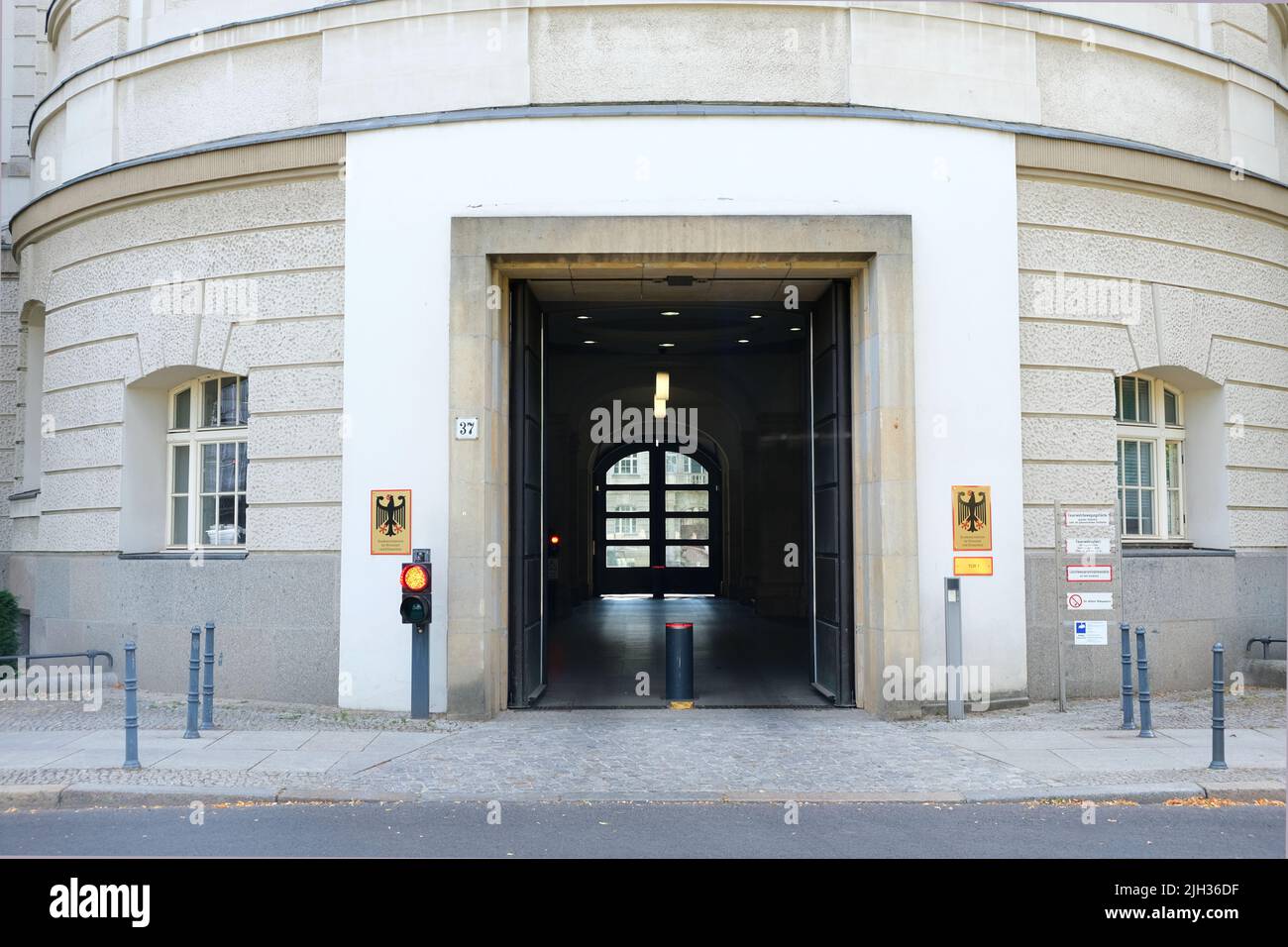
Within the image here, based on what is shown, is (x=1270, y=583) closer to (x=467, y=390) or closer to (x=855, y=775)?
(x=855, y=775)

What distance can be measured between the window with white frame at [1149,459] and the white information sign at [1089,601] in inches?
57.0

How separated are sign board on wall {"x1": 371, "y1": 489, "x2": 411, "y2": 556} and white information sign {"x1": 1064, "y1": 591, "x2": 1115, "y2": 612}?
6.82 metres

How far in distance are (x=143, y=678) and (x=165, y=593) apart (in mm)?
996

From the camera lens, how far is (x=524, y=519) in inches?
472

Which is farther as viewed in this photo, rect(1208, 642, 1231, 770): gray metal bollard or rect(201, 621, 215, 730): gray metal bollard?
rect(201, 621, 215, 730): gray metal bollard

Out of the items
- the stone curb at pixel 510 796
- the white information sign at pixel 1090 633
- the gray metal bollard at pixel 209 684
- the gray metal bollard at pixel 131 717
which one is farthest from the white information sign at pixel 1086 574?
the gray metal bollard at pixel 131 717

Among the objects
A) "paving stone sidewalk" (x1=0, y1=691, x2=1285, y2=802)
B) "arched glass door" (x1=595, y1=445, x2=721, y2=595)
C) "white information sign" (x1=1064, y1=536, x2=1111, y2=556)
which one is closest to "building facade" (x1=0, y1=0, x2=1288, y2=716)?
"white information sign" (x1=1064, y1=536, x2=1111, y2=556)

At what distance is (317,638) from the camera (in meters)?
11.6

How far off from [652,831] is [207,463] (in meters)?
8.16

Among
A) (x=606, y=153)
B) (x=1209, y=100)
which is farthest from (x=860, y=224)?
(x=1209, y=100)

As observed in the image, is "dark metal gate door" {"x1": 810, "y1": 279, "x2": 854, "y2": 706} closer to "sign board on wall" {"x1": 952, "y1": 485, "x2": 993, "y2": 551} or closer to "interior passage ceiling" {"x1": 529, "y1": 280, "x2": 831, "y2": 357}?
"interior passage ceiling" {"x1": 529, "y1": 280, "x2": 831, "y2": 357}

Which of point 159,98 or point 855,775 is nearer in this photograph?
point 855,775

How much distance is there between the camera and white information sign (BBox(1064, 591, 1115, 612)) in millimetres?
11562

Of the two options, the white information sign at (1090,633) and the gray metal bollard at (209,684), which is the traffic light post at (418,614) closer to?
the gray metal bollard at (209,684)
